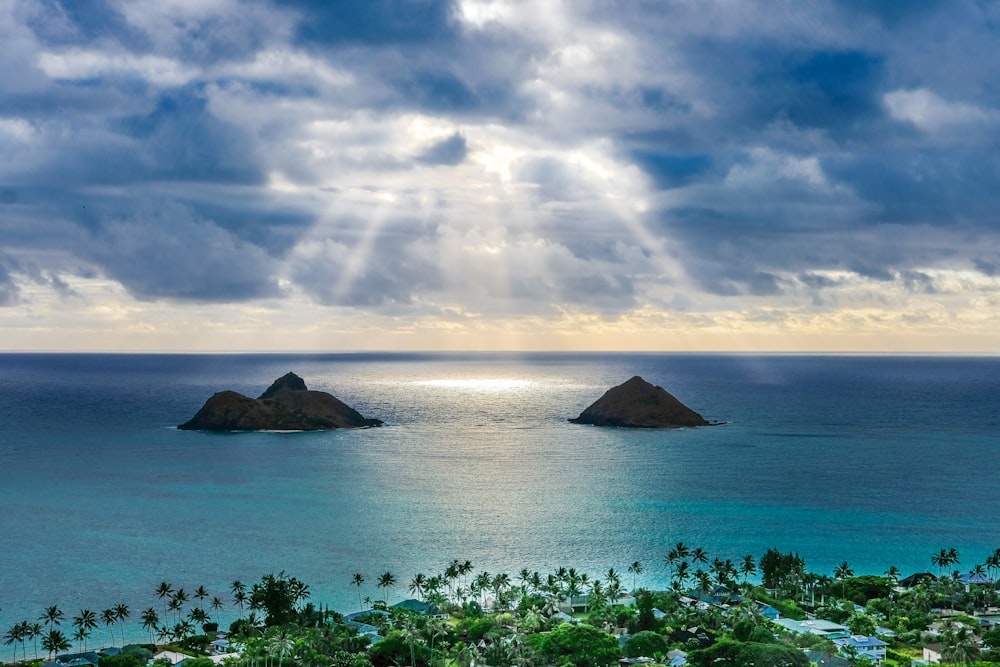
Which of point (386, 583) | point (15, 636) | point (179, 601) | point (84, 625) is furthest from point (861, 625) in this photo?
point (15, 636)

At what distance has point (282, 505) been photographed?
129125mm

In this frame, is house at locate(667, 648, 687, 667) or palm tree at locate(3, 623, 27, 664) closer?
house at locate(667, 648, 687, 667)

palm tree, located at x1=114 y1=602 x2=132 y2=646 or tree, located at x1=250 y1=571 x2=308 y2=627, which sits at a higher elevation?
tree, located at x1=250 y1=571 x2=308 y2=627

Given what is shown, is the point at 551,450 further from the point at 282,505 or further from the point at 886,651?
the point at 886,651

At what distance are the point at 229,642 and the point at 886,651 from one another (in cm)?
5545

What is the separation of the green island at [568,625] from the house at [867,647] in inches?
4.0

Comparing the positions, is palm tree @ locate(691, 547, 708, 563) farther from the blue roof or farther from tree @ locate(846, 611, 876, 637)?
the blue roof

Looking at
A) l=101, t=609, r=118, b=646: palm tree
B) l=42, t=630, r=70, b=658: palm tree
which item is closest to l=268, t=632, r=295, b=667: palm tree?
l=42, t=630, r=70, b=658: palm tree

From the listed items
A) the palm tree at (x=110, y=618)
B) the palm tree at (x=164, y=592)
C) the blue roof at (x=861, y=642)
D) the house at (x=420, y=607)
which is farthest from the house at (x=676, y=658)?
the palm tree at (x=110, y=618)

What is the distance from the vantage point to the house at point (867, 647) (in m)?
67.7

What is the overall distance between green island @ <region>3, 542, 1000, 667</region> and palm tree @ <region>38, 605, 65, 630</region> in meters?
0.25

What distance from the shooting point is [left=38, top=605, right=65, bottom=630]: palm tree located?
237ft

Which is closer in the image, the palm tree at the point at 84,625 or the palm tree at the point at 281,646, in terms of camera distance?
the palm tree at the point at 281,646

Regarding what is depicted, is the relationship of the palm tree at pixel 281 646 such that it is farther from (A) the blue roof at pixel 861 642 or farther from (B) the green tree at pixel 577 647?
(A) the blue roof at pixel 861 642
